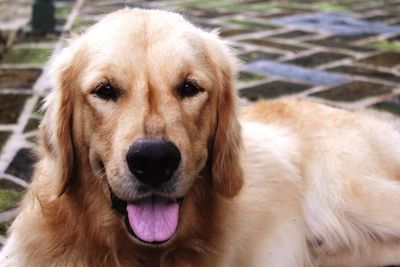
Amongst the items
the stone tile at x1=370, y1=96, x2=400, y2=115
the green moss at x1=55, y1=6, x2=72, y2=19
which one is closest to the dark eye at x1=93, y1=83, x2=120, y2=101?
the stone tile at x1=370, y1=96, x2=400, y2=115

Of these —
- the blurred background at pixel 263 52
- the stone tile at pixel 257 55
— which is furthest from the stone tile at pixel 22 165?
the stone tile at pixel 257 55

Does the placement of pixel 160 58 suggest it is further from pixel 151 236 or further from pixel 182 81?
pixel 151 236

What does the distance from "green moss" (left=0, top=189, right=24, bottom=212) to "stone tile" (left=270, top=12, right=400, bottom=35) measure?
610 cm

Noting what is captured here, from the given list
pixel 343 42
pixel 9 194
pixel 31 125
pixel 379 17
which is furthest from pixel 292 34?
pixel 9 194

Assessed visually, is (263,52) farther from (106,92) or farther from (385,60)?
(106,92)

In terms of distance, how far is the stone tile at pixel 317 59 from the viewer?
782 cm

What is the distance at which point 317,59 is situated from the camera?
316 inches

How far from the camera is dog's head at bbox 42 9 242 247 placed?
2.83 meters

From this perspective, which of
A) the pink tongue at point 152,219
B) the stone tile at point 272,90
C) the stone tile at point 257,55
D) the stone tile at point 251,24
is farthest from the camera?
the stone tile at point 251,24

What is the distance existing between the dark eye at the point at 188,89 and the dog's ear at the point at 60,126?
56 cm

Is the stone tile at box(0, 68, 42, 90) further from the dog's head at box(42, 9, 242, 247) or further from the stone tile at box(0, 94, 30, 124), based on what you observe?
the dog's head at box(42, 9, 242, 247)

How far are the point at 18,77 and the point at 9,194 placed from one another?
9.28ft

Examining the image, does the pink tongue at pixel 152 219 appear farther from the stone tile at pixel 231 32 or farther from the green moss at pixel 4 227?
the stone tile at pixel 231 32

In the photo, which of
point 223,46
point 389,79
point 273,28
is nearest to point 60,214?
point 223,46
